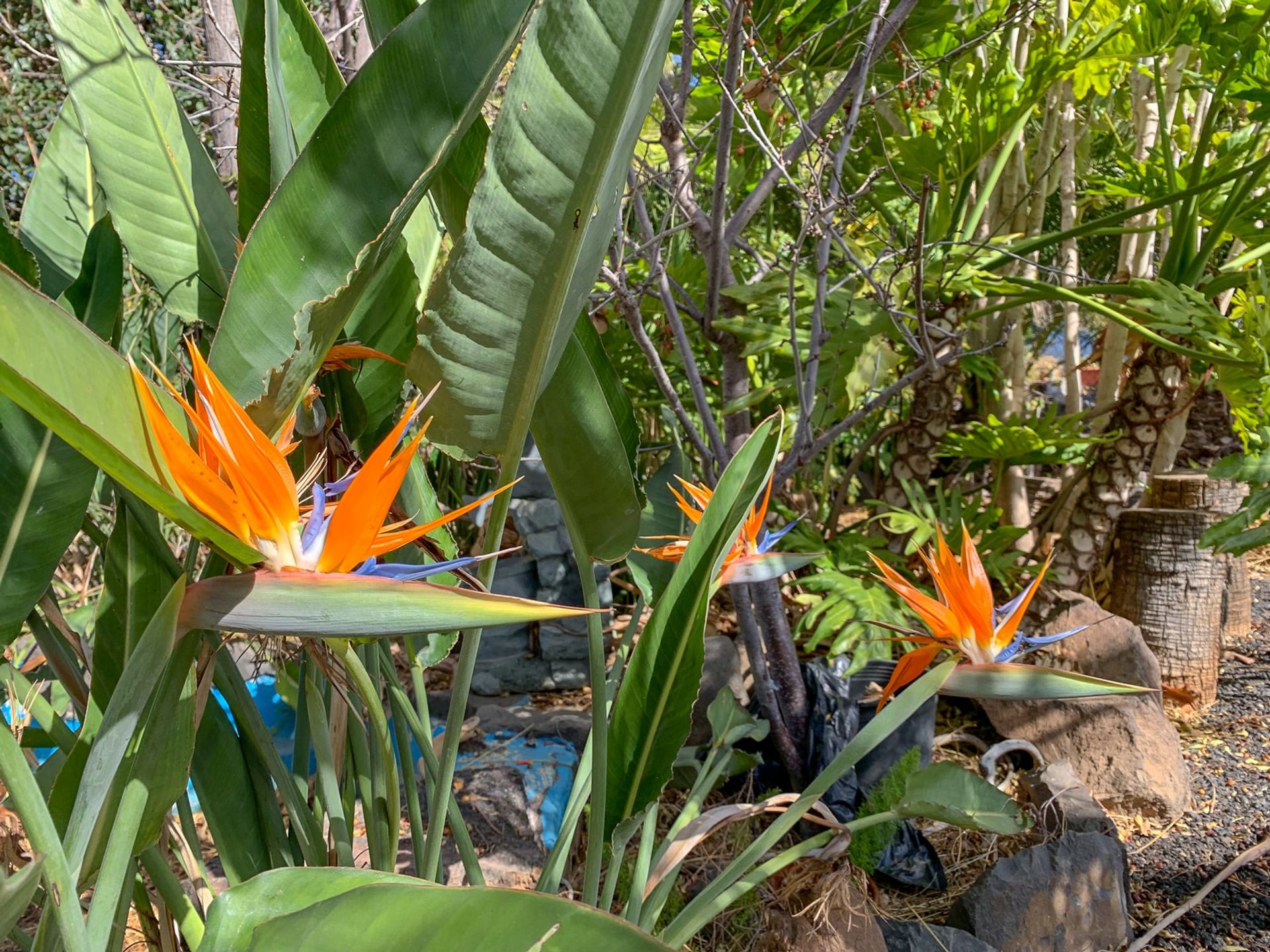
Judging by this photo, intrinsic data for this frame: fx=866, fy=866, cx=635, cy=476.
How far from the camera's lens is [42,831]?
468 millimetres

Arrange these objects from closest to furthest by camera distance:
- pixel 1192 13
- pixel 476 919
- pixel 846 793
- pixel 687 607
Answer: pixel 476 919, pixel 687 607, pixel 846 793, pixel 1192 13

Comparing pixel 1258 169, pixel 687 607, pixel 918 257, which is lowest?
pixel 687 607

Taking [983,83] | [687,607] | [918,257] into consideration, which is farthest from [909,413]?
[687,607]

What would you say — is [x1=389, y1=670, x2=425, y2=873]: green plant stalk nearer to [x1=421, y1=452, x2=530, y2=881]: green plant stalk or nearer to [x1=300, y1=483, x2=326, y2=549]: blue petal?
[x1=421, y1=452, x2=530, y2=881]: green plant stalk

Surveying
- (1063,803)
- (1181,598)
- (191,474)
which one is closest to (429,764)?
(191,474)

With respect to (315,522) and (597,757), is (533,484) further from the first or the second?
(315,522)

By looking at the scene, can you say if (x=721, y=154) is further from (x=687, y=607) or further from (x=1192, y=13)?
(x=1192, y=13)

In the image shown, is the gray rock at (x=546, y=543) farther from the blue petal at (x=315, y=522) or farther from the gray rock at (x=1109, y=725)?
the blue petal at (x=315, y=522)

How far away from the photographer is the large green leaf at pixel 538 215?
0.47 metres

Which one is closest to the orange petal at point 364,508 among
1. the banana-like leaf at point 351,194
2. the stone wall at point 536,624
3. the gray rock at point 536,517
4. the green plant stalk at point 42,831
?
the banana-like leaf at point 351,194

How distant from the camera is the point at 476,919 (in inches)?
16.5

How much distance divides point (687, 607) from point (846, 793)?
40.0 inches

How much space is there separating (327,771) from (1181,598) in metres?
2.13

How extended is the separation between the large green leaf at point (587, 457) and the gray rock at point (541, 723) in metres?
1.33
